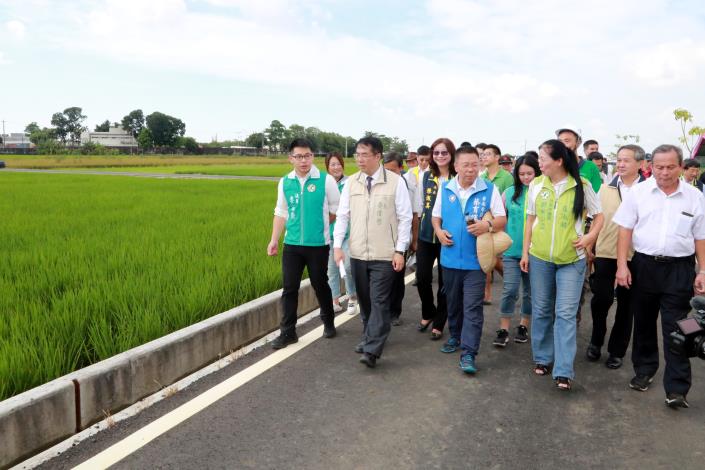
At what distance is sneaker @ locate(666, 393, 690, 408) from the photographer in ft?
11.6

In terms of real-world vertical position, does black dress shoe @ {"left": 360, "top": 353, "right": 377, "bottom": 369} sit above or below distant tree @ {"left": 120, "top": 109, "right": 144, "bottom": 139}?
below

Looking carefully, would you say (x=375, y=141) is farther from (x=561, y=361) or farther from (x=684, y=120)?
(x=684, y=120)

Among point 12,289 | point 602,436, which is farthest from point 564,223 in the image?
point 12,289

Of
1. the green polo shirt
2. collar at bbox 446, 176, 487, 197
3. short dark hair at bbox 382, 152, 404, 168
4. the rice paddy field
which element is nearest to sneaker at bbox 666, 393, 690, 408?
collar at bbox 446, 176, 487, 197

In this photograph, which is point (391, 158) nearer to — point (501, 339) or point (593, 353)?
point (501, 339)

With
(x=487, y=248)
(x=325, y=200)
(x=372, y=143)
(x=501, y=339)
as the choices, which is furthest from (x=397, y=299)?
(x=372, y=143)

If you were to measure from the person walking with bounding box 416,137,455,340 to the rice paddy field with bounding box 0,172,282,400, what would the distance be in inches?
62.4

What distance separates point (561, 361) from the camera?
3857 mm

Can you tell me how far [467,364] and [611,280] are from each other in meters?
1.48

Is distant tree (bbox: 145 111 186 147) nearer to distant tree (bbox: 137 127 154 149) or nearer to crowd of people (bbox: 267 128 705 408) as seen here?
distant tree (bbox: 137 127 154 149)

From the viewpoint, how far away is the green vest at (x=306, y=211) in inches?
183

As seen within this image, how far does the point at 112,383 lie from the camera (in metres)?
3.35

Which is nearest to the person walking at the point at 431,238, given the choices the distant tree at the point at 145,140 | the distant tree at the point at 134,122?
the distant tree at the point at 145,140

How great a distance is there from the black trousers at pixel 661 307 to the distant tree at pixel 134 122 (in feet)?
440
